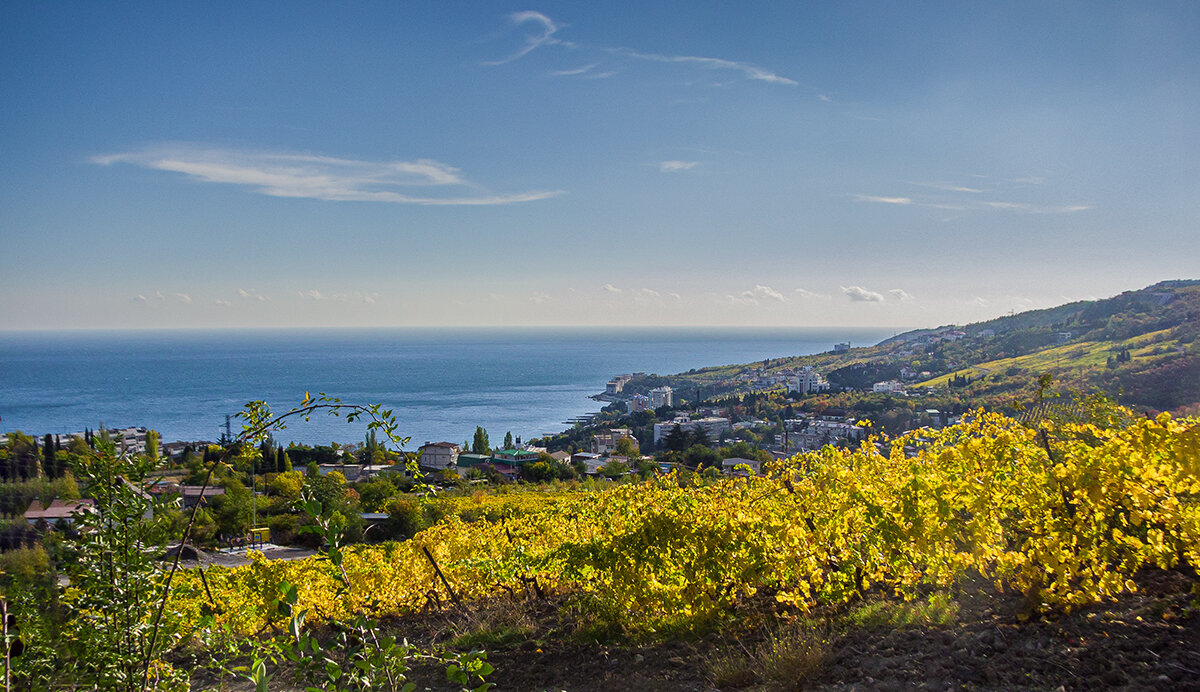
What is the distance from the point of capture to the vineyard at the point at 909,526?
3.08 meters

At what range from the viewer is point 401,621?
25.0ft

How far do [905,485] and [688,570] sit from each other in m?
1.49

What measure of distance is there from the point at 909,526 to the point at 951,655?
2.35ft

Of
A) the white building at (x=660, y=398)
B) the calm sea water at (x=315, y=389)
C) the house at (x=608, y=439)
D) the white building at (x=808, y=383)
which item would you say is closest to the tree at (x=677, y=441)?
the house at (x=608, y=439)

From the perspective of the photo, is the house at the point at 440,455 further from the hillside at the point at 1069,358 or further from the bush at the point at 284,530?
the hillside at the point at 1069,358

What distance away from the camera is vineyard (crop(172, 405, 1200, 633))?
308 cm

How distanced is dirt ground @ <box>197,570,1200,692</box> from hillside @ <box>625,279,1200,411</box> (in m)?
11.3

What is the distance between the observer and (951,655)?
3.24 metres

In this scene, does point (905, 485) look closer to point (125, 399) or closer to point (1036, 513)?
point (1036, 513)

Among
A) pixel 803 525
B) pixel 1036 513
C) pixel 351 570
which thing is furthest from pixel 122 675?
pixel 351 570

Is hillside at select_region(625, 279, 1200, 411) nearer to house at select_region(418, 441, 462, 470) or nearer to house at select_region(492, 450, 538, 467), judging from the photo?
house at select_region(492, 450, 538, 467)

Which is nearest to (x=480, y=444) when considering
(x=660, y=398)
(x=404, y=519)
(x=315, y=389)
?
(x=404, y=519)

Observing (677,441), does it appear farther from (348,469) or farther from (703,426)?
(348,469)

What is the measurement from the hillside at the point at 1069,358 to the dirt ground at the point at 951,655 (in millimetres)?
11277
